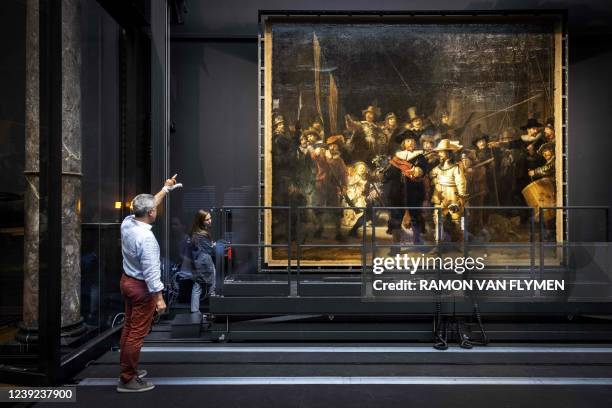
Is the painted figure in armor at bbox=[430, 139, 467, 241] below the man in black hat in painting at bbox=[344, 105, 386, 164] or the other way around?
below

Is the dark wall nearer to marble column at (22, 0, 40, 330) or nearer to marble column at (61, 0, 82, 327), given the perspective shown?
marble column at (61, 0, 82, 327)

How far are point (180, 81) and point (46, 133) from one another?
3.41 m

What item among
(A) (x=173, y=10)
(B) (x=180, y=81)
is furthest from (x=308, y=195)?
(A) (x=173, y=10)

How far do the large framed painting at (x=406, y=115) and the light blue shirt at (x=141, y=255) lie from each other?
323cm

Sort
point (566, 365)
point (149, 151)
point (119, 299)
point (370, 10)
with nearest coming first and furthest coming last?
point (566, 365), point (119, 299), point (149, 151), point (370, 10)

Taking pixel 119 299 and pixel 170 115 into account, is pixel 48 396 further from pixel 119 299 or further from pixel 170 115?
pixel 170 115

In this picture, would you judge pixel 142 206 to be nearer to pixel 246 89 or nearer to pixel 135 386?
pixel 135 386

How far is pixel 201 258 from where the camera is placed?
6.51m

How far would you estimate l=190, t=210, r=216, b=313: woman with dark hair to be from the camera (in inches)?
256

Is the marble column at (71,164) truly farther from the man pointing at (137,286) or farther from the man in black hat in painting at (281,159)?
the man in black hat in painting at (281,159)

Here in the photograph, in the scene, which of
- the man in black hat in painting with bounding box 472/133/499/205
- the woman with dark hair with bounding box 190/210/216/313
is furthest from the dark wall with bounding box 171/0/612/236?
the man in black hat in painting with bounding box 472/133/499/205

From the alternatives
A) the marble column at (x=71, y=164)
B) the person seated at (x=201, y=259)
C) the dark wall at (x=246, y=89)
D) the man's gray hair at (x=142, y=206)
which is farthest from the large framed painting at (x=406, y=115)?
the man's gray hair at (x=142, y=206)

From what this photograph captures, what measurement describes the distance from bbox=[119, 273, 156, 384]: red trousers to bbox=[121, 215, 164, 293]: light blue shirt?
9cm

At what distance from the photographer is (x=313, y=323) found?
5746mm
